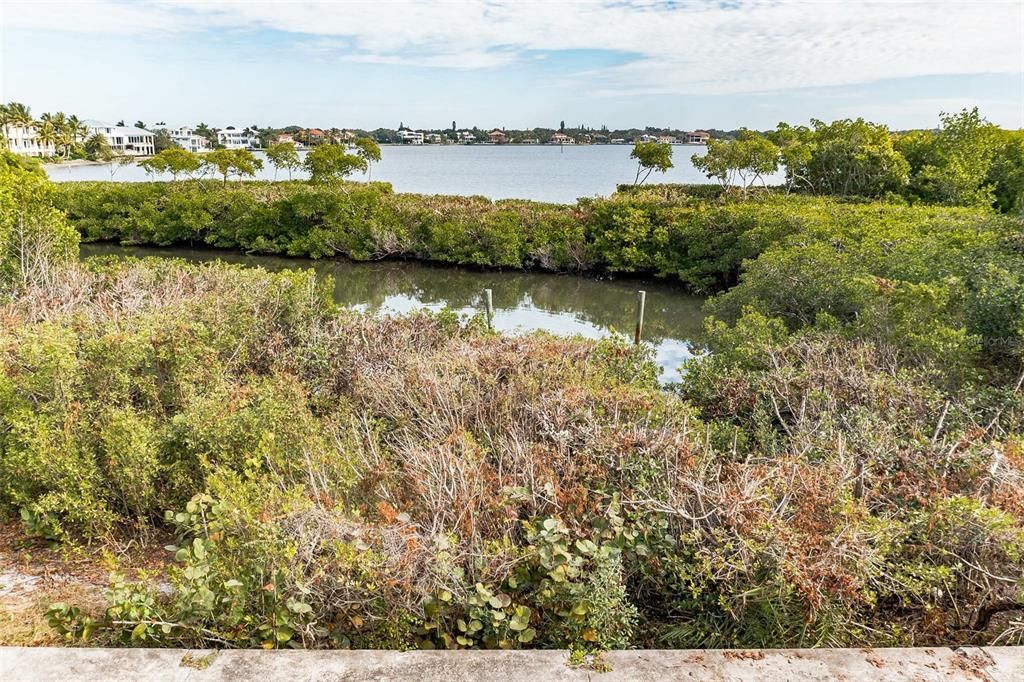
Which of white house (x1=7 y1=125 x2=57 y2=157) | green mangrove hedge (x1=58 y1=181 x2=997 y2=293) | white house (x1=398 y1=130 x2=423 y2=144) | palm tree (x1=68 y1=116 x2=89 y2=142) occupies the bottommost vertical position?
green mangrove hedge (x1=58 y1=181 x2=997 y2=293)

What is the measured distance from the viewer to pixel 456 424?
16.9ft

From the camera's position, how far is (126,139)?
3484 inches

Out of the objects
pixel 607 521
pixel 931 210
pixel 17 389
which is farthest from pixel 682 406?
pixel 931 210

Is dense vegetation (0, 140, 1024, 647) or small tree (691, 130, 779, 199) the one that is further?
small tree (691, 130, 779, 199)

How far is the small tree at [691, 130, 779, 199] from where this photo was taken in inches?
948

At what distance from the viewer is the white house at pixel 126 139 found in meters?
82.9

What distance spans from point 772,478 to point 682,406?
4.70 ft

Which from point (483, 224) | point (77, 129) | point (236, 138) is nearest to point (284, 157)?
point (483, 224)

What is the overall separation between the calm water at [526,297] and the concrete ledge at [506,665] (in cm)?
1011

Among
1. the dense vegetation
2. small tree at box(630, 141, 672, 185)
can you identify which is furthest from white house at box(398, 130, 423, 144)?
the dense vegetation

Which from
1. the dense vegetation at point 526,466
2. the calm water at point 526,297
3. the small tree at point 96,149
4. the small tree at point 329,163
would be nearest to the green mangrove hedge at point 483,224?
the small tree at point 329,163

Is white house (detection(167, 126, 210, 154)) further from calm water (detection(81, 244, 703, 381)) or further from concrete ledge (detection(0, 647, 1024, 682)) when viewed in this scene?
concrete ledge (detection(0, 647, 1024, 682))

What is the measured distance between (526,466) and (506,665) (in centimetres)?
136

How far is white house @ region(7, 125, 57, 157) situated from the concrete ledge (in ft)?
254
